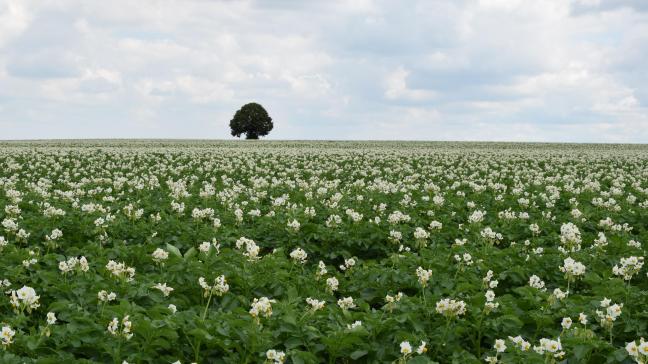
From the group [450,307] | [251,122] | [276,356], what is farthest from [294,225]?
[251,122]

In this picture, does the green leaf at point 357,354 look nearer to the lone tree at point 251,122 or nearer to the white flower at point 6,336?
the white flower at point 6,336

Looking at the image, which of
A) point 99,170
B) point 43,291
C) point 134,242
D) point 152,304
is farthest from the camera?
point 99,170

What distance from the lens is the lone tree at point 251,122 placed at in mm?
86125

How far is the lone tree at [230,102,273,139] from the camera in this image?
86.1m

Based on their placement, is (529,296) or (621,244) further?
(621,244)

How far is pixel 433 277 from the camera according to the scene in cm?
771

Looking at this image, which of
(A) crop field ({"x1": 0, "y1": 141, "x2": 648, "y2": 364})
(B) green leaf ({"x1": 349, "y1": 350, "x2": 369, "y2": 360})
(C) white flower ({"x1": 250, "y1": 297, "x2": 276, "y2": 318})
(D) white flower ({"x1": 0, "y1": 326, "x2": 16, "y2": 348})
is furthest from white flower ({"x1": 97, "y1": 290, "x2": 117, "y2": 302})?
(B) green leaf ({"x1": 349, "y1": 350, "x2": 369, "y2": 360})

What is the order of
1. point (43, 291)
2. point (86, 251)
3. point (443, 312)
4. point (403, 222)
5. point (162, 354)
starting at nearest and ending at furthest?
point (162, 354) → point (443, 312) → point (43, 291) → point (86, 251) → point (403, 222)

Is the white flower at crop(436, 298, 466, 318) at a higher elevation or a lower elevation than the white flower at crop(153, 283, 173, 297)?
higher

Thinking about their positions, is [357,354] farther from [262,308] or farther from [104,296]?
[104,296]

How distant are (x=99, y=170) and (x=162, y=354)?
20560 millimetres

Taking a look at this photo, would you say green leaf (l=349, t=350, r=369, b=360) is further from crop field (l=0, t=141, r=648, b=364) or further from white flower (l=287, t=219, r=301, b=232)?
white flower (l=287, t=219, r=301, b=232)

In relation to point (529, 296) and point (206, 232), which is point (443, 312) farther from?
point (206, 232)

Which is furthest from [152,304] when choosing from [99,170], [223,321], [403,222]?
[99,170]
